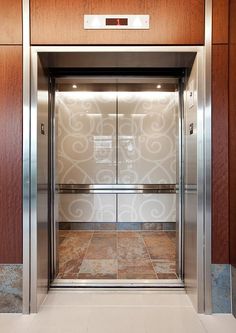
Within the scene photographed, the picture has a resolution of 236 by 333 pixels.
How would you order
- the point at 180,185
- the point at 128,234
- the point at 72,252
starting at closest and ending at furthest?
the point at 180,185 < the point at 72,252 < the point at 128,234

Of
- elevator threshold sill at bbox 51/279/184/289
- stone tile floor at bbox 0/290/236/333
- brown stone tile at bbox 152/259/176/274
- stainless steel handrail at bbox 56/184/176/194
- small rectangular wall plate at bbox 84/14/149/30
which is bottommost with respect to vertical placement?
brown stone tile at bbox 152/259/176/274

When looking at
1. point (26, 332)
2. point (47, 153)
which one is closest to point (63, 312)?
point (26, 332)

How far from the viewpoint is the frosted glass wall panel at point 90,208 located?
14.7 feet

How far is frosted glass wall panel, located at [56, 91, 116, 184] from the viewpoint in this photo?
4414mm

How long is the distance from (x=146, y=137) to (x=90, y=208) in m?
1.60

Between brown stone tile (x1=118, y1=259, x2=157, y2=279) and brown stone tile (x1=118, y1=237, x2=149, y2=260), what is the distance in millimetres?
150

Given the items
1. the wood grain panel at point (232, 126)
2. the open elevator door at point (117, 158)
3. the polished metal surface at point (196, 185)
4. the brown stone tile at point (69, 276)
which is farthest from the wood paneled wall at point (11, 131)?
the open elevator door at point (117, 158)

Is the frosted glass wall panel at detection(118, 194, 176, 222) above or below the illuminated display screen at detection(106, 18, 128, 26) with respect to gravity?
below

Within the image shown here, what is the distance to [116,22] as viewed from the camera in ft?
6.20

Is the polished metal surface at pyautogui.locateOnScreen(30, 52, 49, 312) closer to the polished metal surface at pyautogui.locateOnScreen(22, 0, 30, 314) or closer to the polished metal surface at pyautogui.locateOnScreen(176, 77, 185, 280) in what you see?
the polished metal surface at pyautogui.locateOnScreen(22, 0, 30, 314)

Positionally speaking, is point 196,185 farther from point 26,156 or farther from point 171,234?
point 171,234

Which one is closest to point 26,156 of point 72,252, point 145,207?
point 72,252

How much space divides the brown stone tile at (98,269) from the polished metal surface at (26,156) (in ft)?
2.36

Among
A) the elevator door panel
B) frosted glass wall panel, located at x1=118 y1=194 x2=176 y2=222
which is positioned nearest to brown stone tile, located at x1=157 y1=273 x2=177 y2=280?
the elevator door panel
